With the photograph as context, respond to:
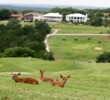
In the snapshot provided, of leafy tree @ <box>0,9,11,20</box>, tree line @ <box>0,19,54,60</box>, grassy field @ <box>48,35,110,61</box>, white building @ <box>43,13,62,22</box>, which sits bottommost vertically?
white building @ <box>43,13,62,22</box>

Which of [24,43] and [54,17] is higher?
[24,43]

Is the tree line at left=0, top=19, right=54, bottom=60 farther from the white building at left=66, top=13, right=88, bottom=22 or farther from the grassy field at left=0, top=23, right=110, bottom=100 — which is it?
the white building at left=66, top=13, right=88, bottom=22

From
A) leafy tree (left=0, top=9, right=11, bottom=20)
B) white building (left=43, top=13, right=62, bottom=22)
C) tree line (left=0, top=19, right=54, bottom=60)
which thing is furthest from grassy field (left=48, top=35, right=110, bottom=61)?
white building (left=43, top=13, right=62, bottom=22)

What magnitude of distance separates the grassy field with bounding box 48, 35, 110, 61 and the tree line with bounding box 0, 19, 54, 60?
12.6 ft

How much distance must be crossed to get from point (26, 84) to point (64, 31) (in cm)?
9352

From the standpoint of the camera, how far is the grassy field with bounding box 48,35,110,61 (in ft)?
239

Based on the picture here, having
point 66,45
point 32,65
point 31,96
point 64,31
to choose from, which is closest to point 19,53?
point 32,65

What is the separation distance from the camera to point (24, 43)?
7562cm

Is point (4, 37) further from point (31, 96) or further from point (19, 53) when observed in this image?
point (31, 96)

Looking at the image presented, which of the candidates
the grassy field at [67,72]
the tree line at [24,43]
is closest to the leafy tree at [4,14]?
the tree line at [24,43]

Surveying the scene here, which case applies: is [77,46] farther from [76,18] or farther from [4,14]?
[4,14]

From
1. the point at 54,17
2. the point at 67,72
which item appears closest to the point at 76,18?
the point at 54,17

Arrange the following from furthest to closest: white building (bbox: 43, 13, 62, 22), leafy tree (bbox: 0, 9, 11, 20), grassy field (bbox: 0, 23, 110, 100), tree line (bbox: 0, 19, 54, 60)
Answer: white building (bbox: 43, 13, 62, 22) → leafy tree (bbox: 0, 9, 11, 20) → tree line (bbox: 0, 19, 54, 60) → grassy field (bbox: 0, 23, 110, 100)

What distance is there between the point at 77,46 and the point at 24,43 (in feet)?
50.8
